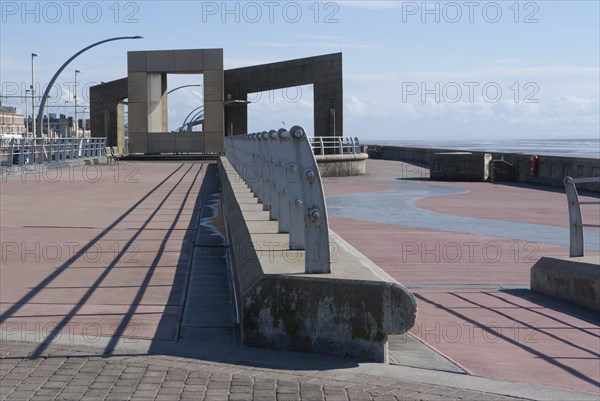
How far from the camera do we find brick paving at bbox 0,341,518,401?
209 inches

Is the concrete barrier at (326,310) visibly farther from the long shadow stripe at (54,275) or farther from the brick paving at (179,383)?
the long shadow stripe at (54,275)

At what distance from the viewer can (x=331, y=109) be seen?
49906 mm

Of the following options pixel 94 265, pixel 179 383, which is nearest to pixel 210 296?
pixel 94 265

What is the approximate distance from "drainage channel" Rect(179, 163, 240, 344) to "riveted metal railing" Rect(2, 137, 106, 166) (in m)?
19.8

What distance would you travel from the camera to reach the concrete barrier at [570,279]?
888 centimetres

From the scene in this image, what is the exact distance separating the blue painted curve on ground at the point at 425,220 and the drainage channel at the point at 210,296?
160 inches

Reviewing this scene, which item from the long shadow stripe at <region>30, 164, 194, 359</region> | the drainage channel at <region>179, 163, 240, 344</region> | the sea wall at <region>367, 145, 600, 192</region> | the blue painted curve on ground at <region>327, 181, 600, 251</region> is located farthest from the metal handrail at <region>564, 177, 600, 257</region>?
the sea wall at <region>367, 145, 600, 192</region>

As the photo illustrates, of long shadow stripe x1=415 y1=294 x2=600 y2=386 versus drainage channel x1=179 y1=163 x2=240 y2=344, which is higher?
drainage channel x1=179 y1=163 x2=240 y2=344

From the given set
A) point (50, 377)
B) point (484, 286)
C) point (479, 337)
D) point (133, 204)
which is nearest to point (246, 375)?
point (50, 377)

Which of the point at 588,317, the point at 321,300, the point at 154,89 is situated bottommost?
the point at 588,317

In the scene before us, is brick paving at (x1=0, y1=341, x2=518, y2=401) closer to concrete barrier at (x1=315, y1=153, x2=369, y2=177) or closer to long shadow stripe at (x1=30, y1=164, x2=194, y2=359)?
long shadow stripe at (x1=30, y1=164, x2=194, y2=359)

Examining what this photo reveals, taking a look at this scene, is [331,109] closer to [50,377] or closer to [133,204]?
[133,204]

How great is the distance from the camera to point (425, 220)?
671 inches

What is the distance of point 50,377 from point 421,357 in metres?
2.34
